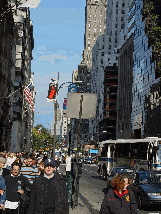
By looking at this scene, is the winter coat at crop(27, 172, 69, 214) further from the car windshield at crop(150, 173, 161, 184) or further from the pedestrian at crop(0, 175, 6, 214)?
the car windshield at crop(150, 173, 161, 184)

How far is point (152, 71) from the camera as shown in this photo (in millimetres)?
76812

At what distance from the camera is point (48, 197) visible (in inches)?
280

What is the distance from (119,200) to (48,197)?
1130 millimetres

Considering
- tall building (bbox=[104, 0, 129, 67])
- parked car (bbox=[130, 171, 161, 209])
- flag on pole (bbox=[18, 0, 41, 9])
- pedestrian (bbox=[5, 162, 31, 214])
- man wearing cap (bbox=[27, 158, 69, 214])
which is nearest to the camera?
man wearing cap (bbox=[27, 158, 69, 214])

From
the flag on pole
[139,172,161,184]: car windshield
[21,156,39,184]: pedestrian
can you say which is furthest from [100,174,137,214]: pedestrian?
the flag on pole

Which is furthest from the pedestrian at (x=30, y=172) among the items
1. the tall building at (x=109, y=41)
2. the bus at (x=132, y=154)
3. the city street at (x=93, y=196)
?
the tall building at (x=109, y=41)

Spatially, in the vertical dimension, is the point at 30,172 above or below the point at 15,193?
above

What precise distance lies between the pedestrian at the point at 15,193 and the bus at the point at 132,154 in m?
22.8

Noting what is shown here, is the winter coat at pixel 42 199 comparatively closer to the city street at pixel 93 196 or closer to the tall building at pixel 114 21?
the city street at pixel 93 196

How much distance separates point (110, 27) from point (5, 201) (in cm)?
17605

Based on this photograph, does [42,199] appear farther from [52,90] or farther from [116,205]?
[52,90]

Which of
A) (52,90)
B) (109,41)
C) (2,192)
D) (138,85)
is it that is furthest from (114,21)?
(2,192)

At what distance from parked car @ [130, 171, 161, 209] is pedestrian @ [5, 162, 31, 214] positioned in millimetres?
8540

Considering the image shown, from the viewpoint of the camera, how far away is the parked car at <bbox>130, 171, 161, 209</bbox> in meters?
17.2
